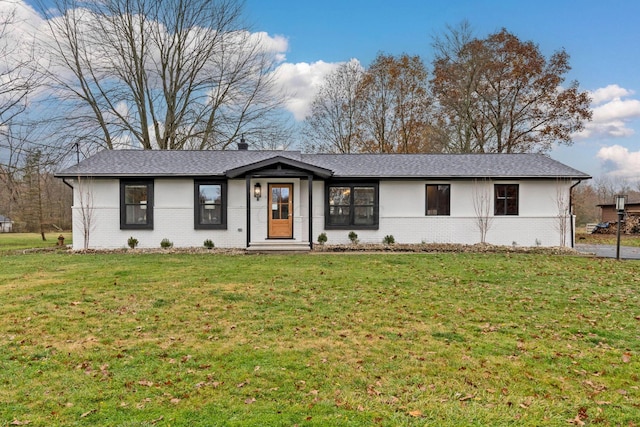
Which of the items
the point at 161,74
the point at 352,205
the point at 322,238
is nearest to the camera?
the point at 322,238

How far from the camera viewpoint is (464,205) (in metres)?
14.5

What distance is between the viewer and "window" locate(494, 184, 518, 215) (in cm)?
1451

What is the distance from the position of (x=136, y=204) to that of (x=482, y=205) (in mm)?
12961

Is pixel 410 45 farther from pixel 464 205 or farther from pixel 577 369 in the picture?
pixel 577 369

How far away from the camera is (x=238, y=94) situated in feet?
78.8

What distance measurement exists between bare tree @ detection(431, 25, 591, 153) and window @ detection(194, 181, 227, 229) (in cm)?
1868

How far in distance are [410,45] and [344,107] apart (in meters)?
6.45

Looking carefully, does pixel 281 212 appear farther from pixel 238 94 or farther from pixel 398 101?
pixel 398 101

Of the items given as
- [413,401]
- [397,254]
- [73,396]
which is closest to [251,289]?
[73,396]

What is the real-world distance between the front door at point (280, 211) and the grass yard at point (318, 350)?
5.61m

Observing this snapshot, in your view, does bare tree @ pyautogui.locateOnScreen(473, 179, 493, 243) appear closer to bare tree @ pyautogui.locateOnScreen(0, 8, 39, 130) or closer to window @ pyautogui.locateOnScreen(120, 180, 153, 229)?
window @ pyautogui.locateOnScreen(120, 180, 153, 229)

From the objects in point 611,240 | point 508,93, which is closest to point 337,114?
point 508,93

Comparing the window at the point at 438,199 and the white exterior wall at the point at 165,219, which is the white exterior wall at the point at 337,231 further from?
the window at the point at 438,199

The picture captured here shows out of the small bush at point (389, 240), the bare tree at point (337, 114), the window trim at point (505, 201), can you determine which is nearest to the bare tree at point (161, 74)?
the bare tree at point (337, 114)
